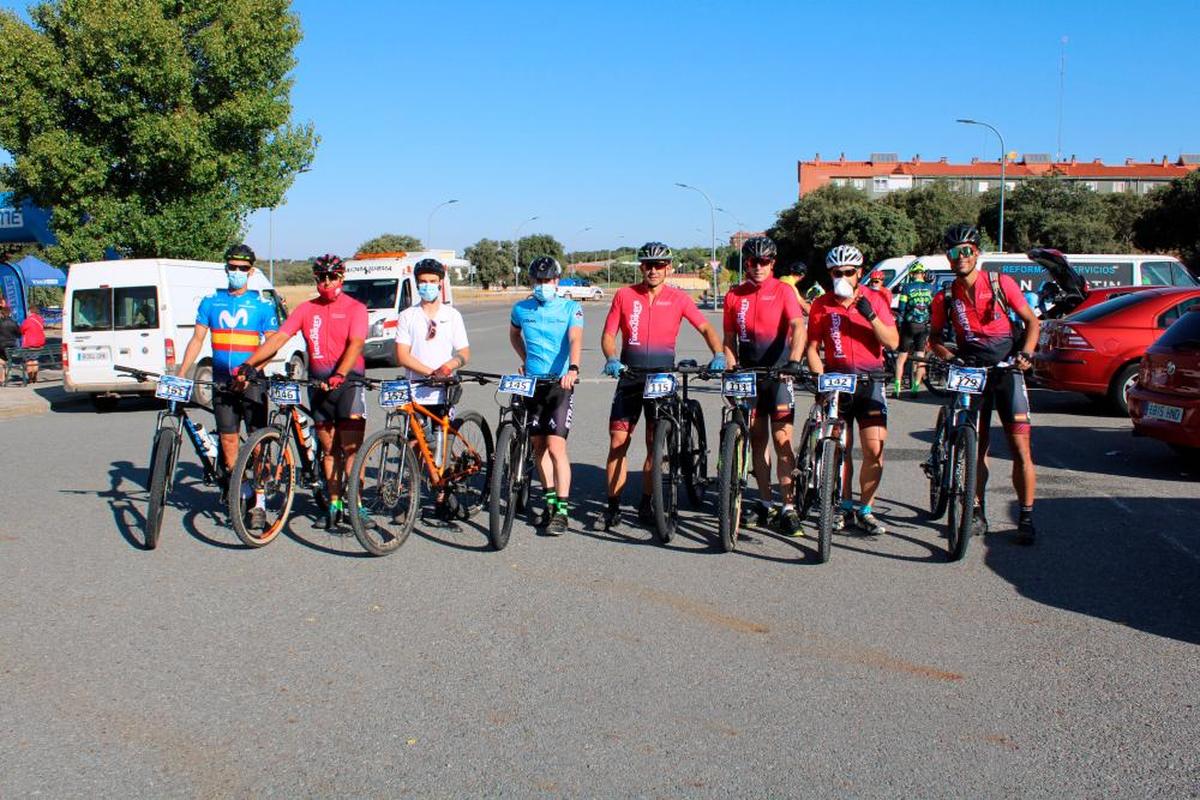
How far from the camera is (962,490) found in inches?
254

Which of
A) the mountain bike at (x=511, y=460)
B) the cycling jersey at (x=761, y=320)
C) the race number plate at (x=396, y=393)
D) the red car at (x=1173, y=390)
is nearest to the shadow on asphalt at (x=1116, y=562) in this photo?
the red car at (x=1173, y=390)

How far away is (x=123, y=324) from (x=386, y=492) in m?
10.6

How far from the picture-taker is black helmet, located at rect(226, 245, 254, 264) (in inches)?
292

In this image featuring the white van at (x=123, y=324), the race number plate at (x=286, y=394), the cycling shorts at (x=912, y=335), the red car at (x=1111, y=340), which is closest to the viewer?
the race number plate at (x=286, y=394)

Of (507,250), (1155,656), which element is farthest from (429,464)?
(507,250)

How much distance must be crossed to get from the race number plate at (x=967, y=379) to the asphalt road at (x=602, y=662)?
3.40 feet

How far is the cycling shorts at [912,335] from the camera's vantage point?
1498 centimetres

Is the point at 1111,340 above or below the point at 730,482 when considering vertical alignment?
above

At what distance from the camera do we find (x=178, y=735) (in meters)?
4.07

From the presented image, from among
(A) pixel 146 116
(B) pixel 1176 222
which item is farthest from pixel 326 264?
(B) pixel 1176 222

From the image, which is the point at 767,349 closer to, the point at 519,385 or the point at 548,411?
the point at 548,411

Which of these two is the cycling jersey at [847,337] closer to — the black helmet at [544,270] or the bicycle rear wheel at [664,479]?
the bicycle rear wheel at [664,479]

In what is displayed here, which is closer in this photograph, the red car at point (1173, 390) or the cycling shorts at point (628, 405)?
the cycling shorts at point (628, 405)

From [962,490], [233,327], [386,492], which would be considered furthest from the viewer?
[233,327]
